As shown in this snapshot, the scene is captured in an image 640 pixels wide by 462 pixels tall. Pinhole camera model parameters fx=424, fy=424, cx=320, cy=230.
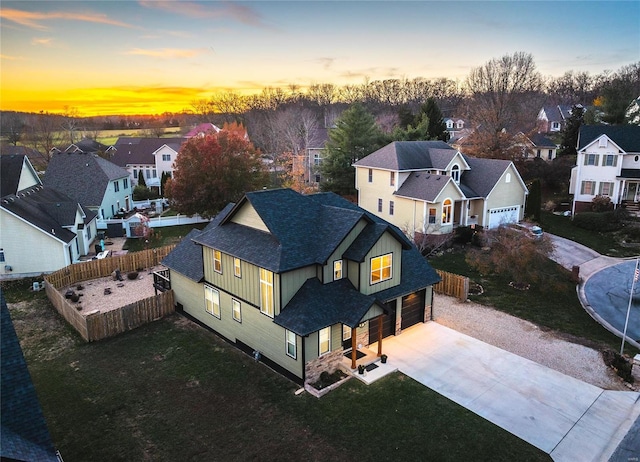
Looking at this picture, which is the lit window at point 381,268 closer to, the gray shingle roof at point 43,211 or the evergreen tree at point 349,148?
the gray shingle roof at point 43,211

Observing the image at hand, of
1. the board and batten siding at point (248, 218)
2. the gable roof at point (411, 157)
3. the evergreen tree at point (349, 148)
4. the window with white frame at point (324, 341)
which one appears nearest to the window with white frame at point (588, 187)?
the gable roof at point (411, 157)

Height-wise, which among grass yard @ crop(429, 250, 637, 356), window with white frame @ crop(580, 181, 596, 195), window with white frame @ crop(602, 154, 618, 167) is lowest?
grass yard @ crop(429, 250, 637, 356)

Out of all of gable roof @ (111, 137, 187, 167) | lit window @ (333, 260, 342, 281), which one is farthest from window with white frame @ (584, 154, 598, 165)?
gable roof @ (111, 137, 187, 167)

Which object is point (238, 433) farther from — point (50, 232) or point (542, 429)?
point (50, 232)

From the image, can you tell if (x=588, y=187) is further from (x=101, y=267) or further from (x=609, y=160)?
(x=101, y=267)

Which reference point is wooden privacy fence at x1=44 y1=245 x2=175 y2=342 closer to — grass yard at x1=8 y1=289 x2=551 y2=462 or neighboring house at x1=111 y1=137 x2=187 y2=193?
grass yard at x1=8 y1=289 x2=551 y2=462
